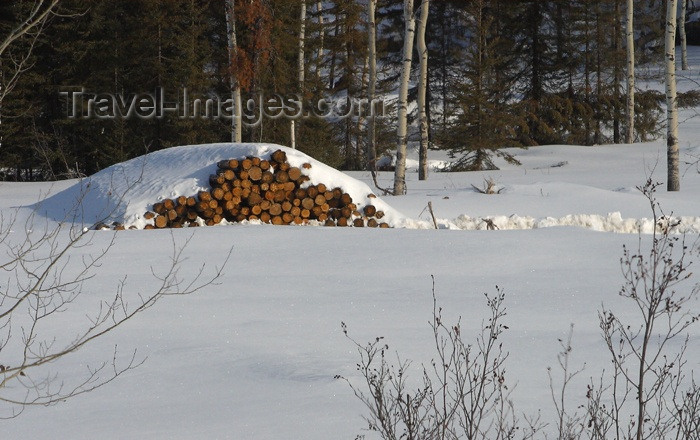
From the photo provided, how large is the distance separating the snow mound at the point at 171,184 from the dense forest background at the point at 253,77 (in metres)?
7.38

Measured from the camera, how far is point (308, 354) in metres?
5.10

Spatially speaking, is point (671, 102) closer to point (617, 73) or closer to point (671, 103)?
point (671, 103)

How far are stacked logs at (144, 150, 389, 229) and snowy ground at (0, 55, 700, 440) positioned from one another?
550mm

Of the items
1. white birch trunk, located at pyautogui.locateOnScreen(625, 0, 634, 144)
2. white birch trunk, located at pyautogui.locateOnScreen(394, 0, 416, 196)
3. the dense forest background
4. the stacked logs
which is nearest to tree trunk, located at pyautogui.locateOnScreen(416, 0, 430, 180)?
white birch trunk, located at pyautogui.locateOnScreen(394, 0, 416, 196)

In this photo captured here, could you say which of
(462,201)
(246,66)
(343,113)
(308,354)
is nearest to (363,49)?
(343,113)

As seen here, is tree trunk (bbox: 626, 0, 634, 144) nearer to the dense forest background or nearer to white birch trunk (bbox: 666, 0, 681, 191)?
the dense forest background

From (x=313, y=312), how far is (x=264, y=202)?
437 centimetres

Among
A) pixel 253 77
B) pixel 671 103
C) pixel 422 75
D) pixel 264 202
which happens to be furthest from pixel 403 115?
pixel 253 77

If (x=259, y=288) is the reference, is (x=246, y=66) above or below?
above

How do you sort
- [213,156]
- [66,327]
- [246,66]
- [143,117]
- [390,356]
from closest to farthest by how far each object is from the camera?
[390,356] < [66,327] < [213,156] < [246,66] < [143,117]

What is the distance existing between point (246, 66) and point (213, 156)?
763 cm

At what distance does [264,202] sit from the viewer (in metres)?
10.4

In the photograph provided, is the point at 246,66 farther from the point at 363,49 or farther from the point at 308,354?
the point at 308,354

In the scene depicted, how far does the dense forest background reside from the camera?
21109 millimetres
